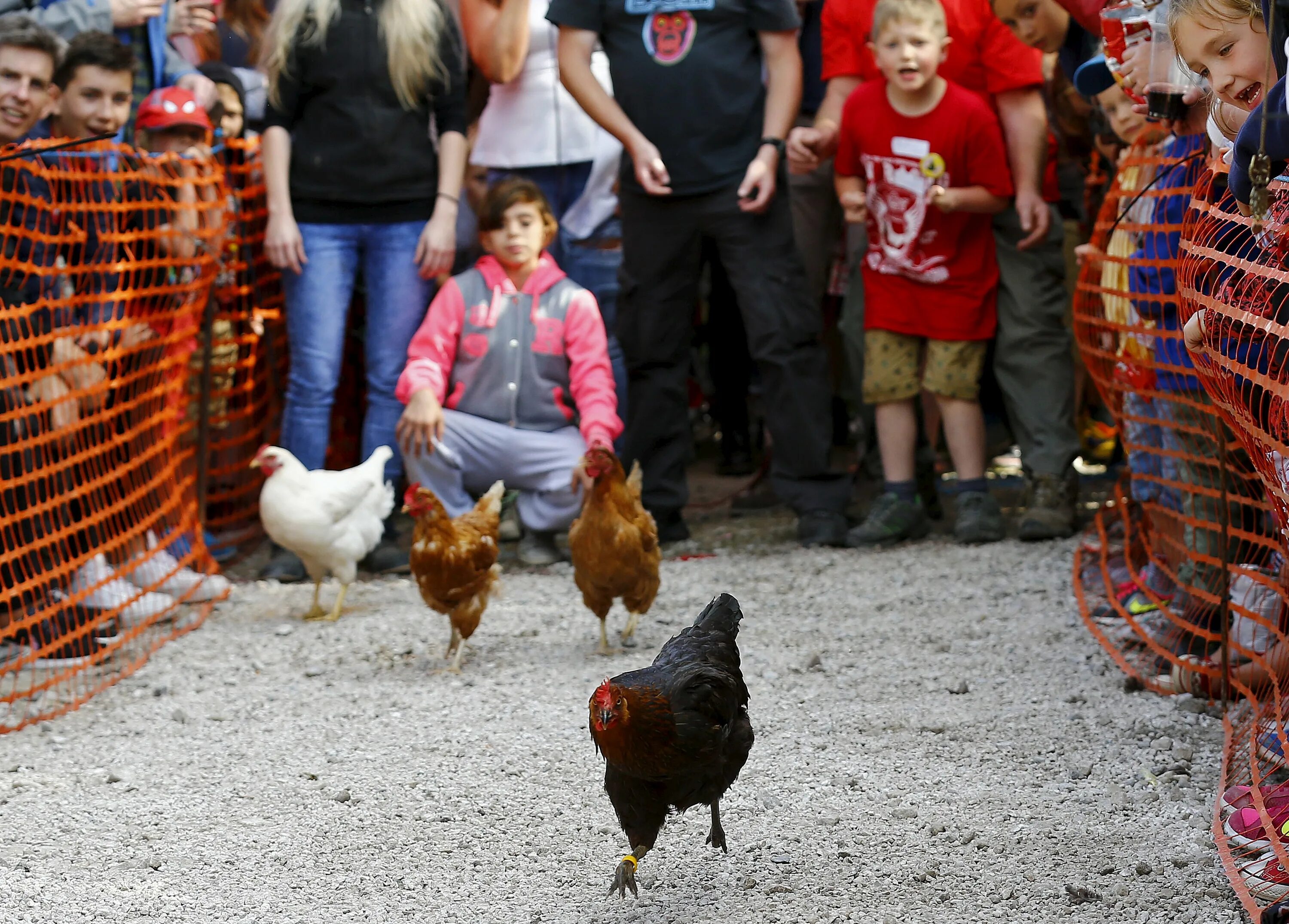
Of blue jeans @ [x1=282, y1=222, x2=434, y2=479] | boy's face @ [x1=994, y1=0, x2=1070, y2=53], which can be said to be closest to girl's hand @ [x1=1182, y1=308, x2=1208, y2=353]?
boy's face @ [x1=994, y1=0, x2=1070, y2=53]

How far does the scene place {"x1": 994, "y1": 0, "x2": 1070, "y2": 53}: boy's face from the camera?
4836mm

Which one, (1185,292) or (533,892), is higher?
(1185,292)

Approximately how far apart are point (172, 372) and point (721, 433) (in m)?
2.79

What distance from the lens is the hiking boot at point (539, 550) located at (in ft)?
17.8

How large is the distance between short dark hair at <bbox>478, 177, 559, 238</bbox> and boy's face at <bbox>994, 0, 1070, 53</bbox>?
1821mm

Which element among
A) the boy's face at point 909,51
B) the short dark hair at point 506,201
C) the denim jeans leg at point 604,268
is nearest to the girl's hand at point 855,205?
the boy's face at point 909,51

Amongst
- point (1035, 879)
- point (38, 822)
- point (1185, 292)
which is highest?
point (1185, 292)

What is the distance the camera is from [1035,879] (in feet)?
8.82

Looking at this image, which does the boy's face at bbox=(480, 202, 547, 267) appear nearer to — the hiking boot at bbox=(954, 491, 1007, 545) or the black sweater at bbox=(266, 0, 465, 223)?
the black sweater at bbox=(266, 0, 465, 223)

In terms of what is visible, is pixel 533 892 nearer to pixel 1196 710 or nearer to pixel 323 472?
pixel 1196 710

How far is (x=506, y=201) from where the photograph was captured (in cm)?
545

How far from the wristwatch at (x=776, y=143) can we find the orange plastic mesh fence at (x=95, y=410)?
2043 millimetres

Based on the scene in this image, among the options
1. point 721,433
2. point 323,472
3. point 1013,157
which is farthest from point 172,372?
point 1013,157

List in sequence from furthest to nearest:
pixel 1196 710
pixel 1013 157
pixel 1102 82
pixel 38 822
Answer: pixel 1013 157 < pixel 1102 82 < pixel 1196 710 < pixel 38 822
